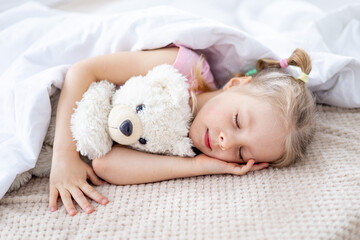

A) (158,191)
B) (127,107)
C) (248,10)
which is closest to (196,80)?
(127,107)

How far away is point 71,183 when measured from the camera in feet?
3.22

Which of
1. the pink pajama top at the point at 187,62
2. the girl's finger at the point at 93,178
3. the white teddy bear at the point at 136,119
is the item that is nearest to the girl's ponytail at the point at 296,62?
the pink pajama top at the point at 187,62

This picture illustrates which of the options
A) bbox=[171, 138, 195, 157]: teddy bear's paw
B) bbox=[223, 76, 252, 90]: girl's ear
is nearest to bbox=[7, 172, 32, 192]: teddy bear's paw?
bbox=[171, 138, 195, 157]: teddy bear's paw

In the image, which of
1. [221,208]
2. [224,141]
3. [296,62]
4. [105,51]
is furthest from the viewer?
[105,51]

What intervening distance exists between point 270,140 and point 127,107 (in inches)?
16.0

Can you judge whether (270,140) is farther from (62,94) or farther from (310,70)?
(62,94)

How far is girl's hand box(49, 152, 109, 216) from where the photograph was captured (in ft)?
3.07

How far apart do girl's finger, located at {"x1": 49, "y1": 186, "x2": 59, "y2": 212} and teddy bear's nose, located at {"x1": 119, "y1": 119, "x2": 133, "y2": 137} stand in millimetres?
243

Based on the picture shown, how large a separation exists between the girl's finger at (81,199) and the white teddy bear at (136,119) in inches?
4.2

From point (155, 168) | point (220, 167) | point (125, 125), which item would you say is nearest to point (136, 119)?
point (125, 125)

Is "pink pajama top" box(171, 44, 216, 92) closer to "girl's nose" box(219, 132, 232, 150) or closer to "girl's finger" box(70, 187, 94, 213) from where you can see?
"girl's nose" box(219, 132, 232, 150)

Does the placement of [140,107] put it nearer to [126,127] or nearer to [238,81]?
[126,127]

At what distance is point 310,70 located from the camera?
3.70 feet

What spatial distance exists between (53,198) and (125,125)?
270 mm
